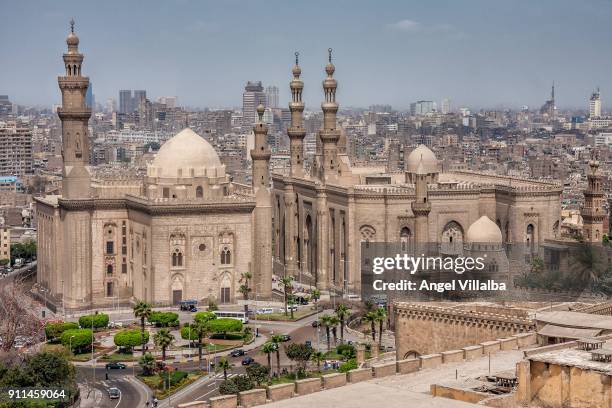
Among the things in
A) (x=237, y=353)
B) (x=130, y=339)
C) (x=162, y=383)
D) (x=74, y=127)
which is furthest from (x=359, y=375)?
(x=74, y=127)

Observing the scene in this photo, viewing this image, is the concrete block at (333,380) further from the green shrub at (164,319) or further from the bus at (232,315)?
the bus at (232,315)

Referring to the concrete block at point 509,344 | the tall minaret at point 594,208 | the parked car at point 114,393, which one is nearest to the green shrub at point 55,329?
the parked car at point 114,393

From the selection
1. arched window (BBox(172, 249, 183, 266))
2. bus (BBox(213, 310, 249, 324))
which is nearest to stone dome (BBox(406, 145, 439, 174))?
bus (BBox(213, 310, 249, 324))

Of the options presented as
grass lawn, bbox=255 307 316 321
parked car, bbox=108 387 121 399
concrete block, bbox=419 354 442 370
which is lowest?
parked car, bbox=108 387 121 399

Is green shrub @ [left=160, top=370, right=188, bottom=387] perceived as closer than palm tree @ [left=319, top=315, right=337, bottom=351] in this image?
Yes

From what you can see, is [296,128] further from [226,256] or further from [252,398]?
[252,398]

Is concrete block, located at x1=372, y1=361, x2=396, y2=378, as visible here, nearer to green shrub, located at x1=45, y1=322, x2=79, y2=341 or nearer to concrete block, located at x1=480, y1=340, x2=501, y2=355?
concrete block, located at x1=480, y1=340, x2=501, y2=355
